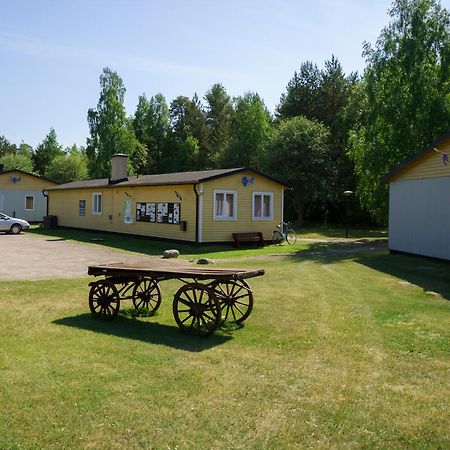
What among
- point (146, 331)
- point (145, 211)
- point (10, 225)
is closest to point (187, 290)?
point (146, 331)

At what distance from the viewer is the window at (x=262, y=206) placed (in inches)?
942

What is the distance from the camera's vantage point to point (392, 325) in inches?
321

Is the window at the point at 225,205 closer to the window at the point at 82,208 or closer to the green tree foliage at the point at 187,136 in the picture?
the window at the point at 82,208

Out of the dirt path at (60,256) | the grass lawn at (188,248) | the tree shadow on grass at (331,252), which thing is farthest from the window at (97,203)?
the tree shadow on grass at (331,252)

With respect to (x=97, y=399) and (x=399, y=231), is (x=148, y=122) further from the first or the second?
(x=97, y=399)

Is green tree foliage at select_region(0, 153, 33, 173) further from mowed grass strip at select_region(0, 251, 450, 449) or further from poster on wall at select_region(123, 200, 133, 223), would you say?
mowed grass strip at select_region(0, 251, 450, 449)

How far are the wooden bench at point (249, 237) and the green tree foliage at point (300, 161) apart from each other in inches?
634

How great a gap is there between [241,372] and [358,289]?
21.2 ft

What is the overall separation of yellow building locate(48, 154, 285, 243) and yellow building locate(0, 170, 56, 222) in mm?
14267

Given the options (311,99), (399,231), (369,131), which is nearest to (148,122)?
(311,99)

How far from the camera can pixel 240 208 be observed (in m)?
23.3

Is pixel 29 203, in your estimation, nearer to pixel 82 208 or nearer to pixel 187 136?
pixel 82 208

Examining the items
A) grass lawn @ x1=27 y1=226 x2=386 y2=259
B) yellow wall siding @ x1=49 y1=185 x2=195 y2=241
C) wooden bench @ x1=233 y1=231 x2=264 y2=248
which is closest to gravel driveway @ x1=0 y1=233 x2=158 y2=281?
grass lawn @ x1=27 y1=226 x2=386 y2=259

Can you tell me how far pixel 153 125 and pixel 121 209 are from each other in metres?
40.7
